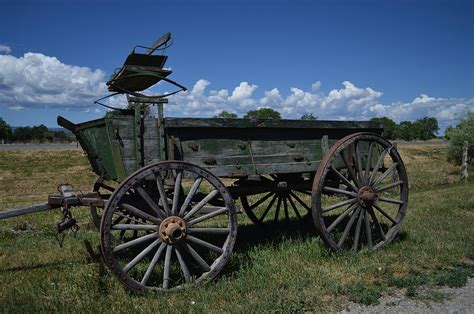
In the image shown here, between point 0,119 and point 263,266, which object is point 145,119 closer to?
point 263,266

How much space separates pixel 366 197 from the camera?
5762 mm

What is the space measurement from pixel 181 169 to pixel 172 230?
66 centimetres

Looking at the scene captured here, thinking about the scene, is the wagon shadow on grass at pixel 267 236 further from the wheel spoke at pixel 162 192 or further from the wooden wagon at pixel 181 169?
the wheel spoke at pixel 162 192

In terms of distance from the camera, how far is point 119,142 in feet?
15.5

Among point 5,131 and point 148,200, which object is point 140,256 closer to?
point 148,200

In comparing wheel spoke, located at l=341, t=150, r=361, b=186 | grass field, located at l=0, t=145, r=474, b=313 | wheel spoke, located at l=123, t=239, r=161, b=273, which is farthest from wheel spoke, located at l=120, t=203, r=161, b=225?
wheel spoke, located at l=341, t=150, r=361, b=186

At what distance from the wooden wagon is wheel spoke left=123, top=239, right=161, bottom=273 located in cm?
1

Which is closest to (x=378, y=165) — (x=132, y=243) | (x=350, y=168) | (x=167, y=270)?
(x=350, y=168)

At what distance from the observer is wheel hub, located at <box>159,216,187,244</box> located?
438 cm

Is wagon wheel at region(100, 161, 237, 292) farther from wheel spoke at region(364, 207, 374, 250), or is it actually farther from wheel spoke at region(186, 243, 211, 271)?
wheel spoke at region(364, 207, 374, 250)

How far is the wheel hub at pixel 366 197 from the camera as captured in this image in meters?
5.77

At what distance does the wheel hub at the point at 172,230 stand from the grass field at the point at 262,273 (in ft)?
1.87

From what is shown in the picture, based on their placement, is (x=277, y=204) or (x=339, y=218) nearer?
(x=339, y=218)

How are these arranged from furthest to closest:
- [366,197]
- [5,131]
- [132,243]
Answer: [5,131] < [366,197] < [132,243]
